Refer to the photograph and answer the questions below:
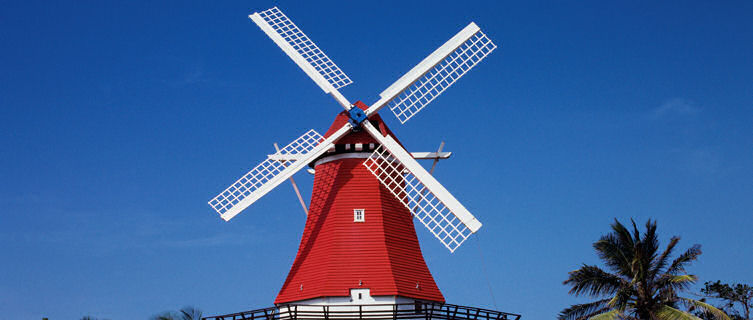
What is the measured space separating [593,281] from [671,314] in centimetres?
252

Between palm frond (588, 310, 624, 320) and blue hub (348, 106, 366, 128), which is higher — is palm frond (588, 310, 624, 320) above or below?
below

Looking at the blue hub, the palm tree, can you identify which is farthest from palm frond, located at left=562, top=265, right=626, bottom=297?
the blue hub

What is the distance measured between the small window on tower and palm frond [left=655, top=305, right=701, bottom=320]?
361 inches

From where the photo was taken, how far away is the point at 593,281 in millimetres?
25000

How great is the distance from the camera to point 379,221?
23.9 metres

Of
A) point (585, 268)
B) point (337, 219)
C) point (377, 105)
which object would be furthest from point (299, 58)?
point (585, 268)

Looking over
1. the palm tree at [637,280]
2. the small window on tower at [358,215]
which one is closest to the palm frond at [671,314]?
the palm tree at [637,280]

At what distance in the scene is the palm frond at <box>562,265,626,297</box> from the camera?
2478cm

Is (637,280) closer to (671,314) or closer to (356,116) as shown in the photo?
(671,314)

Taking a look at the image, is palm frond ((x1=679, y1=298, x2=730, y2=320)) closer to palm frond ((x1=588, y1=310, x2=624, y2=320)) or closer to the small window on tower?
palm frond ((x1=588, y1=310, x2=624, y2=320))

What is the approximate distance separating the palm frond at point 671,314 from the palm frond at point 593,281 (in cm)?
144

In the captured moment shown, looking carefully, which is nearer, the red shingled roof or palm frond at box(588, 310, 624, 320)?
the red shingled roof

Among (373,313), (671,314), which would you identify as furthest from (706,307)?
(373,313)

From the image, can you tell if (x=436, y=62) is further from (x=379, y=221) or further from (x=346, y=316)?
(x=346, y=316)
